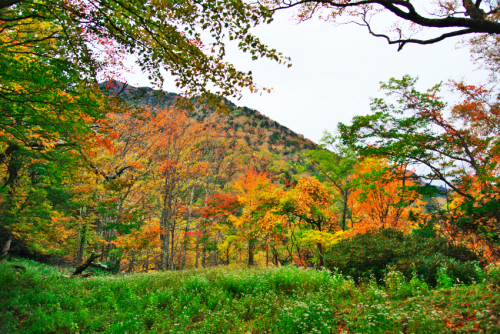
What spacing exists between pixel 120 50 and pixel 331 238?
456 inches

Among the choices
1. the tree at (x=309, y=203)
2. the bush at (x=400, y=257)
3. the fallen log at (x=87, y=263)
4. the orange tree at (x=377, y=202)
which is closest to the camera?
the bush at (x=400, y=257)

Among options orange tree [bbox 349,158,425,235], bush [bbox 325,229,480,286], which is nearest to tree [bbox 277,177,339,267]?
orange tree [bbox 349,158,425,235]

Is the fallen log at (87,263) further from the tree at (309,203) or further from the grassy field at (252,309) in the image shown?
the tree at (309,203)

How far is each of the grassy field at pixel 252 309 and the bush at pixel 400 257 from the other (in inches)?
53.8

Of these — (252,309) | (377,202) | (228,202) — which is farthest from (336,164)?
(252,309)

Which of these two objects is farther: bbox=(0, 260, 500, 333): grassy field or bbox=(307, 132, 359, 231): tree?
bbox=(307, 132, 359, 231): tree

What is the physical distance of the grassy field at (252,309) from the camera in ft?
11.6

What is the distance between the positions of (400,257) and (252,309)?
231 inches

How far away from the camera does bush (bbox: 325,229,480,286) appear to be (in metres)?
6.71

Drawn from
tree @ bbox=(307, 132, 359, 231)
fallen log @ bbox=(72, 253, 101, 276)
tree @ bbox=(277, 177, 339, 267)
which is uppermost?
tree @ bbox=(307, 132, 359, 231)

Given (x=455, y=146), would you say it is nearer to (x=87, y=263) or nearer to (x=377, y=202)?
(x=377, y=202)

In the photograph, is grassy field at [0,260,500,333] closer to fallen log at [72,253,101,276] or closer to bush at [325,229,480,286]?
bush at [325,229,480,286]

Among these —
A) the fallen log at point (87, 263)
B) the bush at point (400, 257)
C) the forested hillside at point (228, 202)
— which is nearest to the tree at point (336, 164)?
the forested hillside at point (228, 202)

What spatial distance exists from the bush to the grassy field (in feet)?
4.48
